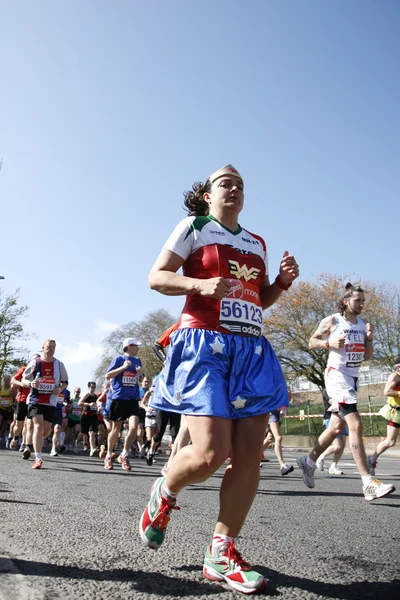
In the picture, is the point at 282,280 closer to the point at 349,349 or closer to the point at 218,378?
the point at 218,378

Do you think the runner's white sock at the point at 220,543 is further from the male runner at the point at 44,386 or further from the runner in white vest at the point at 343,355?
the male runner at the point at 44,386

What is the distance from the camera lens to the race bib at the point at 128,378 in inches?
395

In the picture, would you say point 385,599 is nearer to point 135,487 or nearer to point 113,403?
point 135,487

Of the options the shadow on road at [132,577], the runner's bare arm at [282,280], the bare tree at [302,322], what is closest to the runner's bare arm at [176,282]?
the runner's bare arm at [282,280]

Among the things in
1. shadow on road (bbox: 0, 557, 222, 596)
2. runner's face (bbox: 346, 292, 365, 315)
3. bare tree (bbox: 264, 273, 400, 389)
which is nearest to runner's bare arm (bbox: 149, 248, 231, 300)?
shadow on road (bbox: 0, 557, 222, 596)

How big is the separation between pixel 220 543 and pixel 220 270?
137 cm

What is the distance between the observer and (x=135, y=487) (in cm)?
633

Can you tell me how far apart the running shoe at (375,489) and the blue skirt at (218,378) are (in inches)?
108

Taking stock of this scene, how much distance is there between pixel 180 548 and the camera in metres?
3.05

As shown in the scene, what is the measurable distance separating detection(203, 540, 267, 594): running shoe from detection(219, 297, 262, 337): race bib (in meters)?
1.05

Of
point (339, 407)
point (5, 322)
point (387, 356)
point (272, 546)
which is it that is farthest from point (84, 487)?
point (387, 356)

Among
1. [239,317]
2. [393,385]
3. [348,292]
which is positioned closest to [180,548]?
[239,317]

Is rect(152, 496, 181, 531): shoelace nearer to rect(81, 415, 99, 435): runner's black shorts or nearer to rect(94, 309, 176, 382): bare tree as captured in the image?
rect(81, 415, 99, 435): runner's black shorts

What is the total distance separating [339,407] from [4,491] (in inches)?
143
